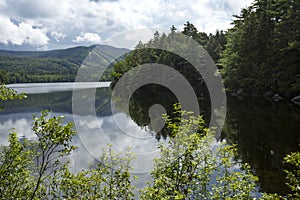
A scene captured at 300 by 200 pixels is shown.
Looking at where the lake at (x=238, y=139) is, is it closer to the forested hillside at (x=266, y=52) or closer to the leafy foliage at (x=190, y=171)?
the leafy foliage at (x=190, y=171)

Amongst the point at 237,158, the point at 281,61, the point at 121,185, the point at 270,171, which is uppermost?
the point at 281,61

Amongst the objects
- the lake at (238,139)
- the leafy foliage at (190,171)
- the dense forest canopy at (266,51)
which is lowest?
the leafy foliage at (190,171)

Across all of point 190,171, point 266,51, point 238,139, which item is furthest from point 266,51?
point 190,171

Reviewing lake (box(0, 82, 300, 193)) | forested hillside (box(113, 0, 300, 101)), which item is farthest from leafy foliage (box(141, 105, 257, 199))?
forested hillside (box(113, 0, 300, 101))

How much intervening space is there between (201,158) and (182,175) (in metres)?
0.54

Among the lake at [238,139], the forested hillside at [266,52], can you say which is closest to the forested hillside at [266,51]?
the forested hillside at [266,52]

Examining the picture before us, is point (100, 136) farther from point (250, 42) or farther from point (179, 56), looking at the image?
point (179, 56)

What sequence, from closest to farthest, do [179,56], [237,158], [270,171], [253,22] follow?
[270,171] < [237,158] < [253,22] < [179,56]

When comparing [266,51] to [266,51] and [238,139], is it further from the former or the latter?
[238,139]

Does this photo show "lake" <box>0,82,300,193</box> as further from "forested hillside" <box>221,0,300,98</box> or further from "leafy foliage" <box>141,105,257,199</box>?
"forested hillside" <box>221,0,300,98</box>

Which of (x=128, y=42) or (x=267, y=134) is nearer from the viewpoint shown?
(x=128, y=42)

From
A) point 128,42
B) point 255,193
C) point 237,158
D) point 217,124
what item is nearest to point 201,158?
point 255,193

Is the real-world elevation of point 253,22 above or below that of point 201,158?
above

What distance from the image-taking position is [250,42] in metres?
38.7
